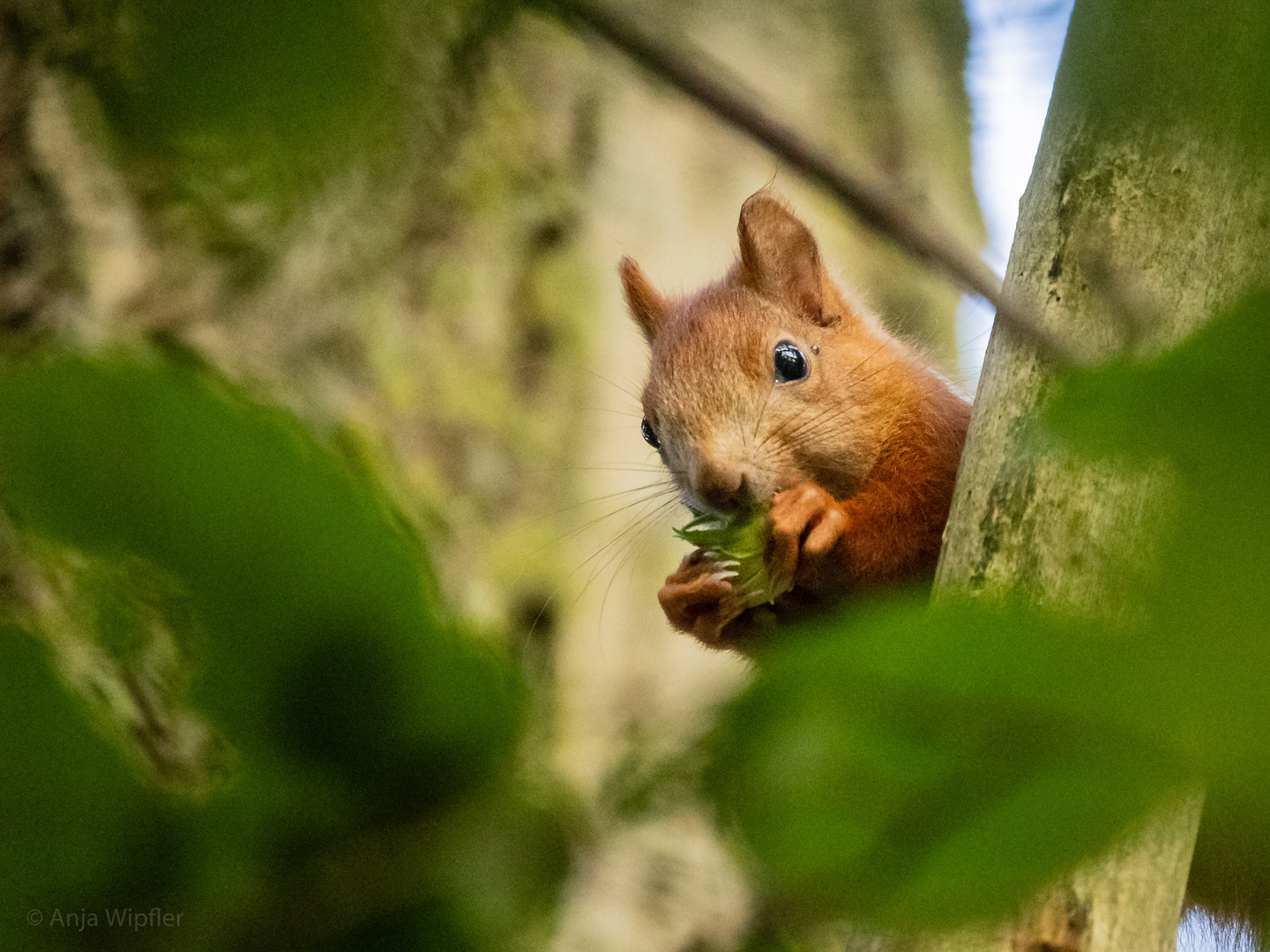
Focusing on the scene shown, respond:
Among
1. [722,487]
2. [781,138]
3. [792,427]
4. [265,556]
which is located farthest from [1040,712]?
[792,427]

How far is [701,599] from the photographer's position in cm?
133

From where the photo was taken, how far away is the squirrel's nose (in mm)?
1342

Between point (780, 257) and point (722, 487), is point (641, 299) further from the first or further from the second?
point (722, 487)

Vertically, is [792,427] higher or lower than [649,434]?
lower

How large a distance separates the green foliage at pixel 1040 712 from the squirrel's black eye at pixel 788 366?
1.34 meters

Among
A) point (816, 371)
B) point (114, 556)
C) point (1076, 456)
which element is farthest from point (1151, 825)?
point (816, 371)

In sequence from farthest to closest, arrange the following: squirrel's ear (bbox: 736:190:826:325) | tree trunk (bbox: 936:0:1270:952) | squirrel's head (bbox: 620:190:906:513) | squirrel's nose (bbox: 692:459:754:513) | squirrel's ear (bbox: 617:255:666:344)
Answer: squirrel's ear (bbox: 617:255:666:344)
squirrel's ear (bbox: 736:190:826:325)
squirrel's head (bbox: 620:190:906:513)
squirrel's nose (bbox: 692:459:754:513)
tree trunk (bbox: 936:0:1270:952)

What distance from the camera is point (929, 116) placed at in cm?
227

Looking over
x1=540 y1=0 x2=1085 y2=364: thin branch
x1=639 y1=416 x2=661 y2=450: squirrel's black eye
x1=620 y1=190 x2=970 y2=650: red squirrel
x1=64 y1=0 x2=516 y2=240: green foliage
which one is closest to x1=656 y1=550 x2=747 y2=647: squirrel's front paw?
x1=620 y1=190 x2=970 y2=650: red squirrel

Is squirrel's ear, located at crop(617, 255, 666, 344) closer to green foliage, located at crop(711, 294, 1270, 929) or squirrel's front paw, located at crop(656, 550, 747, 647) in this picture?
squirrel's front paw, located at crop(656, 550, 747, 647)

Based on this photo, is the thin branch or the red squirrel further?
the red squirrel

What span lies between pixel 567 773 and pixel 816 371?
1.34 metres

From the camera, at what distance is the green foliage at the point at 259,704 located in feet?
0.56

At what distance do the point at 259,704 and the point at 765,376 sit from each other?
136cm
